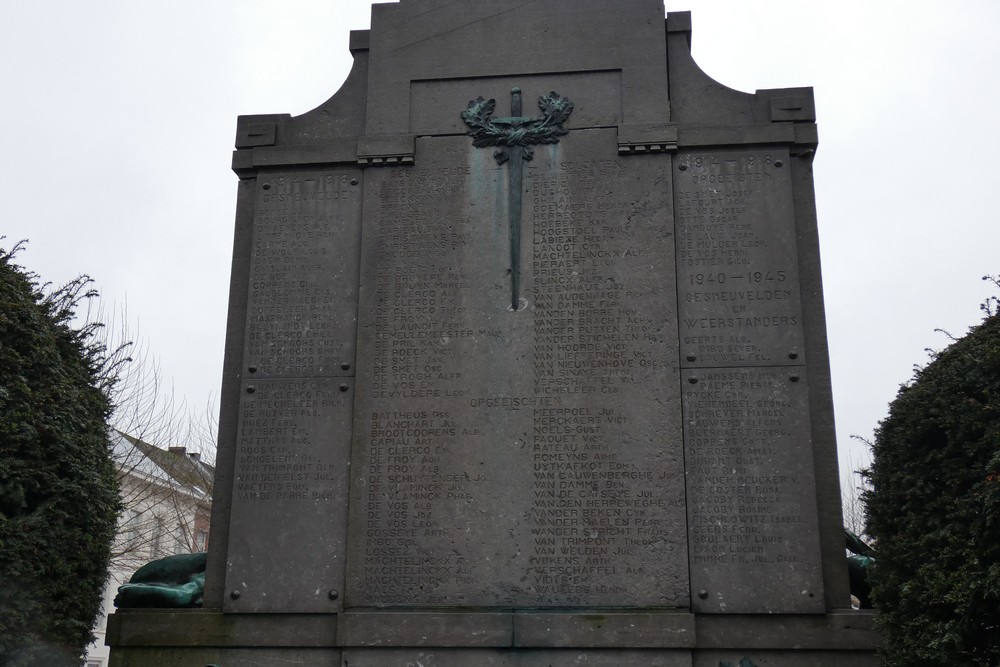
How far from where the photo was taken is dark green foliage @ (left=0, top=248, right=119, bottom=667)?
6.37 metres

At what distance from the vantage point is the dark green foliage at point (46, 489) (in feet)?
20.9

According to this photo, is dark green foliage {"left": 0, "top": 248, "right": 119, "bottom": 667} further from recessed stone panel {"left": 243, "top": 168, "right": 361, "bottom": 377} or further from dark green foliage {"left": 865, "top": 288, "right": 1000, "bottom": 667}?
dark green foliage {"left": 865, "top": 288, "right": 1000, "bottom": 667}

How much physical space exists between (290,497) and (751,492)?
333 cm

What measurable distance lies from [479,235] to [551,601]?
9.21 ft

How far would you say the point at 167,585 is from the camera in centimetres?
744

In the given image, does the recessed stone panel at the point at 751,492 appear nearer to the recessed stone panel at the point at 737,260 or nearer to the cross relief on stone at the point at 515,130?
the recessed stone panel at the point at 737,260

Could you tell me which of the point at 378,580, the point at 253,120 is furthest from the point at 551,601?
the point at 253,120

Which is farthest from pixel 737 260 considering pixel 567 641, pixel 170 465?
pixel 170 465

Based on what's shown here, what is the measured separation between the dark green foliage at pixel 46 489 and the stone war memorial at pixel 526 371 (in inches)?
22.8

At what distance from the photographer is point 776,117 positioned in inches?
307

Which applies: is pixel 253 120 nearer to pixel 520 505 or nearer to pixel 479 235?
→ pixel 479 235

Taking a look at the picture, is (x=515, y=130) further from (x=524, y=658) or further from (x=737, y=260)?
(x=524, y=658)

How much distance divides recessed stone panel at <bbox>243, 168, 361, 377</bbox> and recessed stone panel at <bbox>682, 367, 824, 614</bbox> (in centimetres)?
272

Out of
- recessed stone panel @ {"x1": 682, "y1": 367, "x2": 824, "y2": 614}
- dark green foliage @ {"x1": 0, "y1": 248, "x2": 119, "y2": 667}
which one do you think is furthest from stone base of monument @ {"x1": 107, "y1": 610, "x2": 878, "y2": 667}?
dark green foliage @ {"x1": 0, "y1": 248, "x2": 119, "y2": 667}
